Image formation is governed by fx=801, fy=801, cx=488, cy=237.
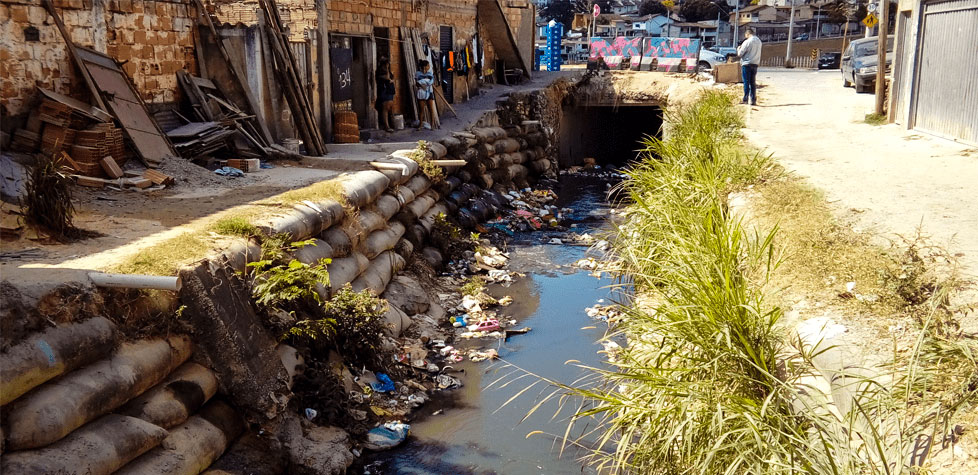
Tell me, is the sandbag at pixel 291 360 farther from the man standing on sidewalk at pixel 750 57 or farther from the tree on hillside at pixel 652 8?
the tree on hillside at pixel 652 8

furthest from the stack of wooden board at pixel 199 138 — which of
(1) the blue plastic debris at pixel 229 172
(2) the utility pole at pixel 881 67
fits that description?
(2) the utility pole at pixel 881 67

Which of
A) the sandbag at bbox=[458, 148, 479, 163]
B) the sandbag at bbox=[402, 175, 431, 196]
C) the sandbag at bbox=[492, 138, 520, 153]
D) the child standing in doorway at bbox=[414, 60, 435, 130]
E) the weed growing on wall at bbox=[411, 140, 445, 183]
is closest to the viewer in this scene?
the sandbag at bbox=[402, 175, 431, 196]

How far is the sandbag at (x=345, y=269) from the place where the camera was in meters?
7.20

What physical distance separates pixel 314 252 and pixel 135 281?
245 centimetres

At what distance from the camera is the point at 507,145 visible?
51.2 feet

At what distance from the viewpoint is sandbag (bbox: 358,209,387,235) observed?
331 inches

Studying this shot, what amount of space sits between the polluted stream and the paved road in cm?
229

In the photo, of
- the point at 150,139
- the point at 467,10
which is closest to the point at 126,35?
the point at 150,139

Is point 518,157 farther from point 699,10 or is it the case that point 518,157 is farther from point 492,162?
point 699,10

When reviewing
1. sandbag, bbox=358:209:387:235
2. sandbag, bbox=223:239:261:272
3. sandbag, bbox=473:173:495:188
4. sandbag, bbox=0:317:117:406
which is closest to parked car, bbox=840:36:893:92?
sandbag, bbox=473:173:495:188

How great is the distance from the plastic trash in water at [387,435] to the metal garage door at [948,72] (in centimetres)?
734

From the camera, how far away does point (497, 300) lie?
9281 mm

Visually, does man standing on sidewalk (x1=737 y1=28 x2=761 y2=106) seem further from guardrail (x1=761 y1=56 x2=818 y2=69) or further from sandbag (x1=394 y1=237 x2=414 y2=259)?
guardrail (x1=761 y1=56 x2=818 y2=69)

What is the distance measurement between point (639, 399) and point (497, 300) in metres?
5.37
